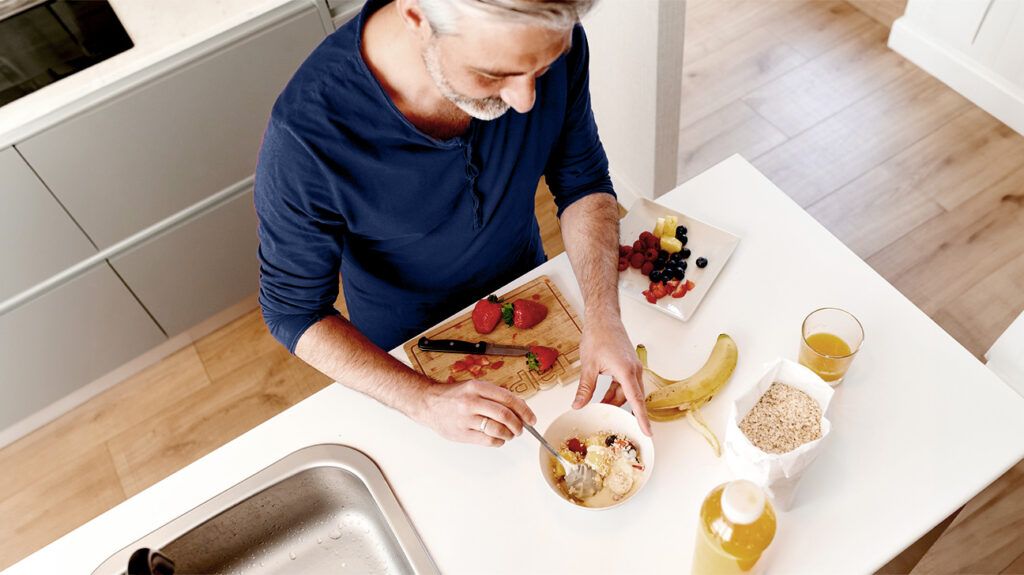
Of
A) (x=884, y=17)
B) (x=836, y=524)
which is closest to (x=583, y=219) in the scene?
(x=836, y=524)

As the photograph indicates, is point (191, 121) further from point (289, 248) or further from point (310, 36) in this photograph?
point (289, 248)

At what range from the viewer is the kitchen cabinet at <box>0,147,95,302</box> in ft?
5.86

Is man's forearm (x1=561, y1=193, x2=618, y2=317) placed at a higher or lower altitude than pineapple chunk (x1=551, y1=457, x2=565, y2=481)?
higher

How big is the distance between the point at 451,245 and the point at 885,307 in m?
0.75

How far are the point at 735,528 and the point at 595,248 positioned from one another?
1.96 ft

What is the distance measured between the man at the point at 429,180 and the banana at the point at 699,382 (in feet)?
0.17

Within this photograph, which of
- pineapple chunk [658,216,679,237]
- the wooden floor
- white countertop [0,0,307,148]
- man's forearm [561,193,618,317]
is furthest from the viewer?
the wooden floor

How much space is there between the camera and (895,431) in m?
1.14

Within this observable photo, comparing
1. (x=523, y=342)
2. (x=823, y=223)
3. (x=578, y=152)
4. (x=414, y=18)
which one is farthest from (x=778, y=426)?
(x=823, y=223)

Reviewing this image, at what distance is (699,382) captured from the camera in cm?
120

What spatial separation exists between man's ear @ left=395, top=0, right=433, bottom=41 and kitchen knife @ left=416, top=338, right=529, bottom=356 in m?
0.54

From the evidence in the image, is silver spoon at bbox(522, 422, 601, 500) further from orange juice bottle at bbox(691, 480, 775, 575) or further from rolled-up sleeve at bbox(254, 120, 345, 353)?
rolled-up sleeve at bbox(254, 120, 345, 353)

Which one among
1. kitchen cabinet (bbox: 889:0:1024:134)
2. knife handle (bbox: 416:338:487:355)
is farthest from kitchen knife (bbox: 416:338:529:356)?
kitchen cabinet (bbox: 889:0:1024:134)

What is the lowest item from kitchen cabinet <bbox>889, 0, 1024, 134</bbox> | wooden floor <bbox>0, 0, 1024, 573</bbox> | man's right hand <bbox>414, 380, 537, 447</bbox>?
wooden floor <bbox>0, 0, 1024, 573</bbox>
